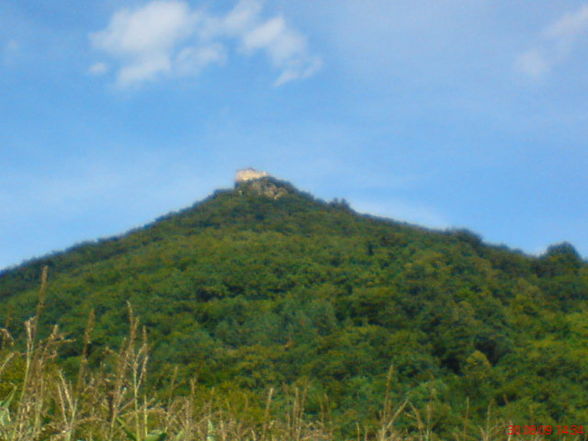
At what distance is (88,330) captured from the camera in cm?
196

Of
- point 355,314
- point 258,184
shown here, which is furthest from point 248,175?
point 355,314

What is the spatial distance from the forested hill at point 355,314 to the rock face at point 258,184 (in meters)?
12.1

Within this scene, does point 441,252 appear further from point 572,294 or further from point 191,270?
point 191,270

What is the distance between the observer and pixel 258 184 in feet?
207

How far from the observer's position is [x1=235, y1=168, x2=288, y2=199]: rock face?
61.5 m

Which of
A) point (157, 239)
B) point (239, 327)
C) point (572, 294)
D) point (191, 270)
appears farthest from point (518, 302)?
point (157, 239)

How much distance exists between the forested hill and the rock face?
1206 centimetres

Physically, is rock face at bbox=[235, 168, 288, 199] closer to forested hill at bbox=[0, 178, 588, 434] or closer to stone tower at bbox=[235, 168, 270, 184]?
stone tower at bbox=[235, 168, 270, 184]

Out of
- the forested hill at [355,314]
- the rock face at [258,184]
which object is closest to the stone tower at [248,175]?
the rock face at [258,184]

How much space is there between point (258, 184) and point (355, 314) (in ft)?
105

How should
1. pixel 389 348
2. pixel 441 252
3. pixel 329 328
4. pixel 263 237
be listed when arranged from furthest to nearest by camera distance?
pixel 263 237, pixel 441 252, pixel 329 328, pixel 389 348

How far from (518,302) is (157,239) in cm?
2757

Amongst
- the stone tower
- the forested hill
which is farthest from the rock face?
the forested hill

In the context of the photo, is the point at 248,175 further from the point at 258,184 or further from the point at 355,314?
the point at 355,314
